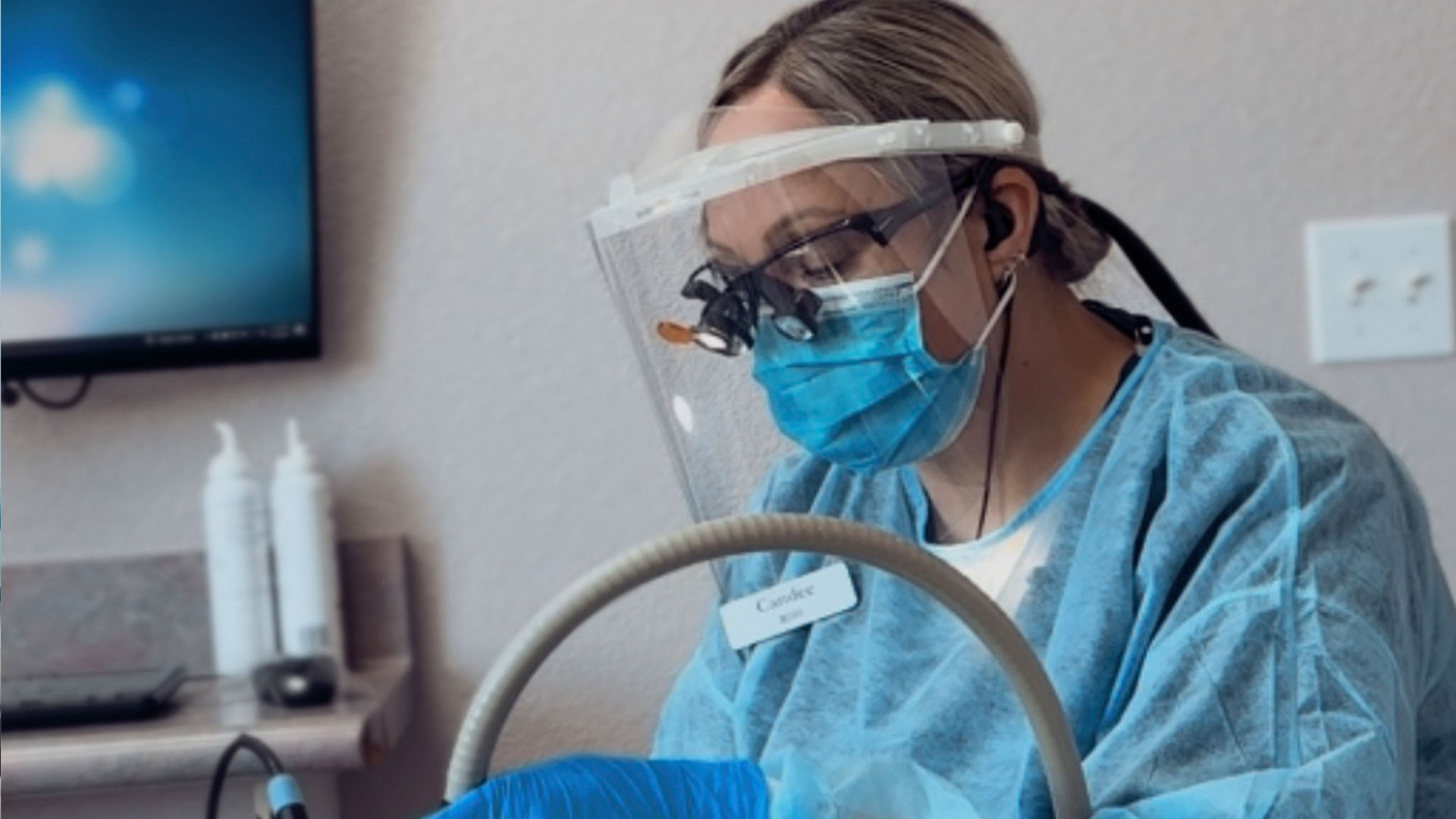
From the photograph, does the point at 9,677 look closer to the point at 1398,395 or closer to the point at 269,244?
the point at 269,244

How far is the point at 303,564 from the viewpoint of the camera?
55.9 inches

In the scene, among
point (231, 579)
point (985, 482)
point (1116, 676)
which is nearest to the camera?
point (1116, 676)

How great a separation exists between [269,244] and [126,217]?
0.12 m

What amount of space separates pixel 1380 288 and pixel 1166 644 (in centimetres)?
74

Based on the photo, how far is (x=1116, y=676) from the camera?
0.90 meters

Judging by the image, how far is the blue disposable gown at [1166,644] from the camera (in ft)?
2.57

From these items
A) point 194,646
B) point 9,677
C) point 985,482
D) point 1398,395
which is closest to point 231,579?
point 194,646

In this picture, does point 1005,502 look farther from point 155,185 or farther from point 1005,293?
point 155,185

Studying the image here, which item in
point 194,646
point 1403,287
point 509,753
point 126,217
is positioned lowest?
point 509,753

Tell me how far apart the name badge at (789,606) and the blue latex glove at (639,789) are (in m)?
0.26

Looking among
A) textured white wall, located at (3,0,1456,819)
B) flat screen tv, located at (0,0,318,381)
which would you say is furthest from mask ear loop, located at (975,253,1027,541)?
flat screen tv, located at (0,0,318,381)

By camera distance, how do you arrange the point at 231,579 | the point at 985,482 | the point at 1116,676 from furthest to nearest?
the point at 231,579 < the point at 985,482 < the point at 1116,676

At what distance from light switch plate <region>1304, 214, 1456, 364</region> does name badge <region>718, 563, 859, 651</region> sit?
0.63m

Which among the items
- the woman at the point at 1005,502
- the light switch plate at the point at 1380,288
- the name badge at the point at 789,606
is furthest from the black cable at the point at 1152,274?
the light switch plate at the point at 1380,288
